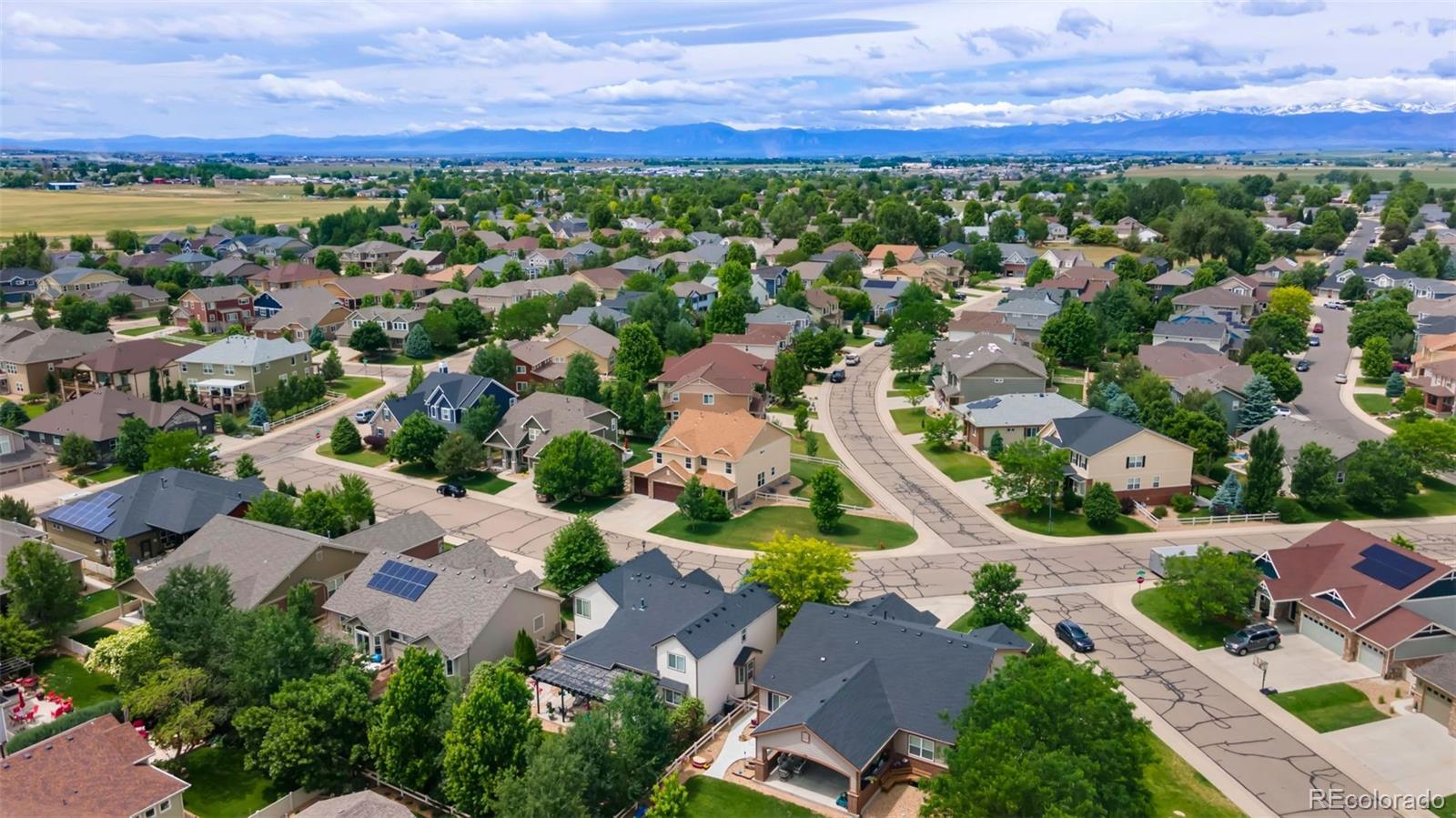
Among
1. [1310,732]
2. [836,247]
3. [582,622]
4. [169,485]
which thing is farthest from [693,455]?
[836,247]

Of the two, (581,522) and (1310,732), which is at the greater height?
(581,522)

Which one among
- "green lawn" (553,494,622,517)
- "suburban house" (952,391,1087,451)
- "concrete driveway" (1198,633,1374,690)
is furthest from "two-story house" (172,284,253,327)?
"concrete driveway" (1198,633,1374,690)

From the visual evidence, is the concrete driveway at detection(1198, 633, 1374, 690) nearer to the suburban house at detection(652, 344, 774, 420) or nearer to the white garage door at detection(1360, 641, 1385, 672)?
the white garage door at detection(1360, 641, 1385, 672)

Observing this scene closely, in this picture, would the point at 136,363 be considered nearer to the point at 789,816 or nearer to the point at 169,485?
the point at 169,485

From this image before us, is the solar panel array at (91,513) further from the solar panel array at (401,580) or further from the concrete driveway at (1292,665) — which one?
the concrete driveway at (1292,665)

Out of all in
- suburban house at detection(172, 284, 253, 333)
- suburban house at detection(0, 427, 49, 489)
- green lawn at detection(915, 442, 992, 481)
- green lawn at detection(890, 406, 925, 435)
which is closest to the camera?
suburban house at detection(0, 427, 49, 489)

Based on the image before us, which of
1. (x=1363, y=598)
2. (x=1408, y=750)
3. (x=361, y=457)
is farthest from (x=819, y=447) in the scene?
(x=1408, y=750)

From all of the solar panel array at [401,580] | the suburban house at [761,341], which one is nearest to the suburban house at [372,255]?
the suburban house at [761,341]
